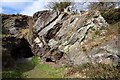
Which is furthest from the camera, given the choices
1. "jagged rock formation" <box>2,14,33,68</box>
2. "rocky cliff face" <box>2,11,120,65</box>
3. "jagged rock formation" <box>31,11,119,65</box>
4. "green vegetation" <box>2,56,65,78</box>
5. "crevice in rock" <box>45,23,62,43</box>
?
"crevice in rock" <box>45,23,62,43</box>

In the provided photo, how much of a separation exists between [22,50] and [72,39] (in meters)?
10.3

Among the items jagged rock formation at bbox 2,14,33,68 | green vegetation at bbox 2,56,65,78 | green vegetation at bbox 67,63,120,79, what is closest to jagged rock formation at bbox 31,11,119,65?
green vegetation at bbox 67,63,120,79

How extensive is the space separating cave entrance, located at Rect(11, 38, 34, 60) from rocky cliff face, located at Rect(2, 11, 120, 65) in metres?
0.64

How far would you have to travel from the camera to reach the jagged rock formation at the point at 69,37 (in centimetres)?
1778

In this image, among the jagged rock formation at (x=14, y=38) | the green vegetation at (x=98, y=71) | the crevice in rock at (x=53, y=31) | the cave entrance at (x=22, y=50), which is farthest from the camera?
the cave entrance at (x=22, y=50)

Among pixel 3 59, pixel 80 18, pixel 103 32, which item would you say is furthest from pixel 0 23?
pixel 103 32

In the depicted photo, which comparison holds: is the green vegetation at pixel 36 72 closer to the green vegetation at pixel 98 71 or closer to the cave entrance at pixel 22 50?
the green vegetation at pixel 98 71

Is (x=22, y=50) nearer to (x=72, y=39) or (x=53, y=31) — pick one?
(x=53, y=31)

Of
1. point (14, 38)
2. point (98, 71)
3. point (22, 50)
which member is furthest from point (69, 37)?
point (22, 50)

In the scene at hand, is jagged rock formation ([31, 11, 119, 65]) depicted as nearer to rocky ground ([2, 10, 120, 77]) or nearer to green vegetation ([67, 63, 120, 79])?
rocky ground ([2, 10, 120, 77])

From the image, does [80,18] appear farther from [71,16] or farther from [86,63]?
[86,63]

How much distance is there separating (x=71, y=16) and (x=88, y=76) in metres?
9.28

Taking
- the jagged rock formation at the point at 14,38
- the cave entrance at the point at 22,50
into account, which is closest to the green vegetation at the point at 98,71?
the jagged rock formation at the point at 14,38

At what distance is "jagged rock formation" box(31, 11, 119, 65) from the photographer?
17.8 metres
